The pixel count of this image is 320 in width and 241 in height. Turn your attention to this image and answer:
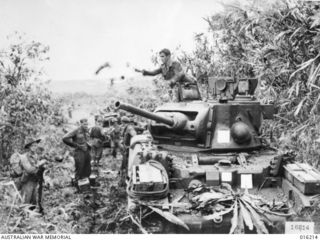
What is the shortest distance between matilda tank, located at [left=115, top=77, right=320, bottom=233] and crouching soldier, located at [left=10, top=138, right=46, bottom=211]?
4.06 ft

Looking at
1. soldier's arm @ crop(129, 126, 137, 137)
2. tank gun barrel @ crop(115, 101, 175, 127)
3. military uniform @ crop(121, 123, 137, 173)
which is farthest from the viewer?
military uniform @ crop(121, 123, 137, 173)

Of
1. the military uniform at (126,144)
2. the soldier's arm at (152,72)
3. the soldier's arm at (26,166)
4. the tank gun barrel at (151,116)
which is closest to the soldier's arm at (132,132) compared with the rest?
the military uniform at (126,144)

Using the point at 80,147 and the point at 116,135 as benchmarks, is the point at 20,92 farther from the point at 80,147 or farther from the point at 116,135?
the point at 116,135

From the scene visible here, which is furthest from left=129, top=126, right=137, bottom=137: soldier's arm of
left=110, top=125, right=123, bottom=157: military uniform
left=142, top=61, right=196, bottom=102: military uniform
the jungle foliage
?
the jungle foliage

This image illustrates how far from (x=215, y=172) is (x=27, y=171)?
2.29m

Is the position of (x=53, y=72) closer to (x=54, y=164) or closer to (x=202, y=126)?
(x=54, y=164)

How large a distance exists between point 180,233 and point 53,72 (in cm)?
361

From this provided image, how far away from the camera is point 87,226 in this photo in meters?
5.72

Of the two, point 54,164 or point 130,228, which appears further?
point 54,164

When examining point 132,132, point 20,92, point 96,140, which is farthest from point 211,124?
point 96,140

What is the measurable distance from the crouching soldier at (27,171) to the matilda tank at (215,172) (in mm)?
1236

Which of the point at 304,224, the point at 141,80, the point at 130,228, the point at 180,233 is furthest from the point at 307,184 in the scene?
the point at 141,80

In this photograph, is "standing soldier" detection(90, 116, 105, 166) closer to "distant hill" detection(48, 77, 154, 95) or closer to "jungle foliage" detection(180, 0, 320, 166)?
"distant hill" detection(48, 77, 154, 95)

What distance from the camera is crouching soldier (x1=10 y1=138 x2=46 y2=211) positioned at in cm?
547
